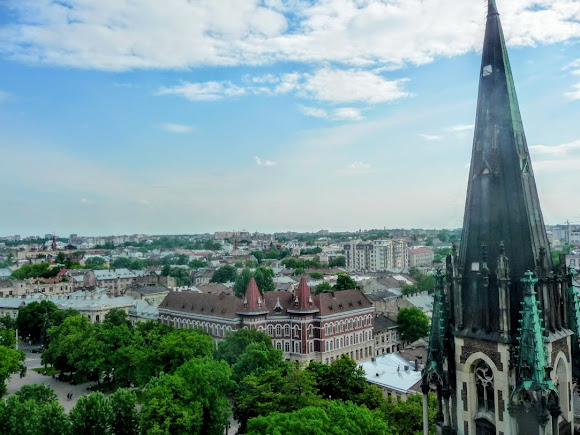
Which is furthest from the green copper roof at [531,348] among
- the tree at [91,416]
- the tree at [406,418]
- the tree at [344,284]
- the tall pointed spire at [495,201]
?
the tree at [344,284]

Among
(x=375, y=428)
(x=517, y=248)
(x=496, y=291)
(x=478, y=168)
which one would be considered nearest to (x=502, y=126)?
(x=478, y=168)

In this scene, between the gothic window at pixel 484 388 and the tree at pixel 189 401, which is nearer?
the gothic window at pixel 484 388

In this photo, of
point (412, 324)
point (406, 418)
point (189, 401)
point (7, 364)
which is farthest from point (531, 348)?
point (412, 324)

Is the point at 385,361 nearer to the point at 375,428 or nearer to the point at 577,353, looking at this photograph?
the point at 375,428

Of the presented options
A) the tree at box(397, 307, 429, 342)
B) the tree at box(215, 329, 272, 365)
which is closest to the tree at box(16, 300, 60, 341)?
the tree at box(215, 329, 272, 365)

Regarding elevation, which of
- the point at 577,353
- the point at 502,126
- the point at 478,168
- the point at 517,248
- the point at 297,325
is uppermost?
the point at 502,126

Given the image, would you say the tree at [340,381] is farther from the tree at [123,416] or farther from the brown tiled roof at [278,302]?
the brown tiled roof at [278,302]

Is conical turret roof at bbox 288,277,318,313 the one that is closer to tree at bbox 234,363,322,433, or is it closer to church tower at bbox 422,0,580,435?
tree at bbox 234,363,322,433
